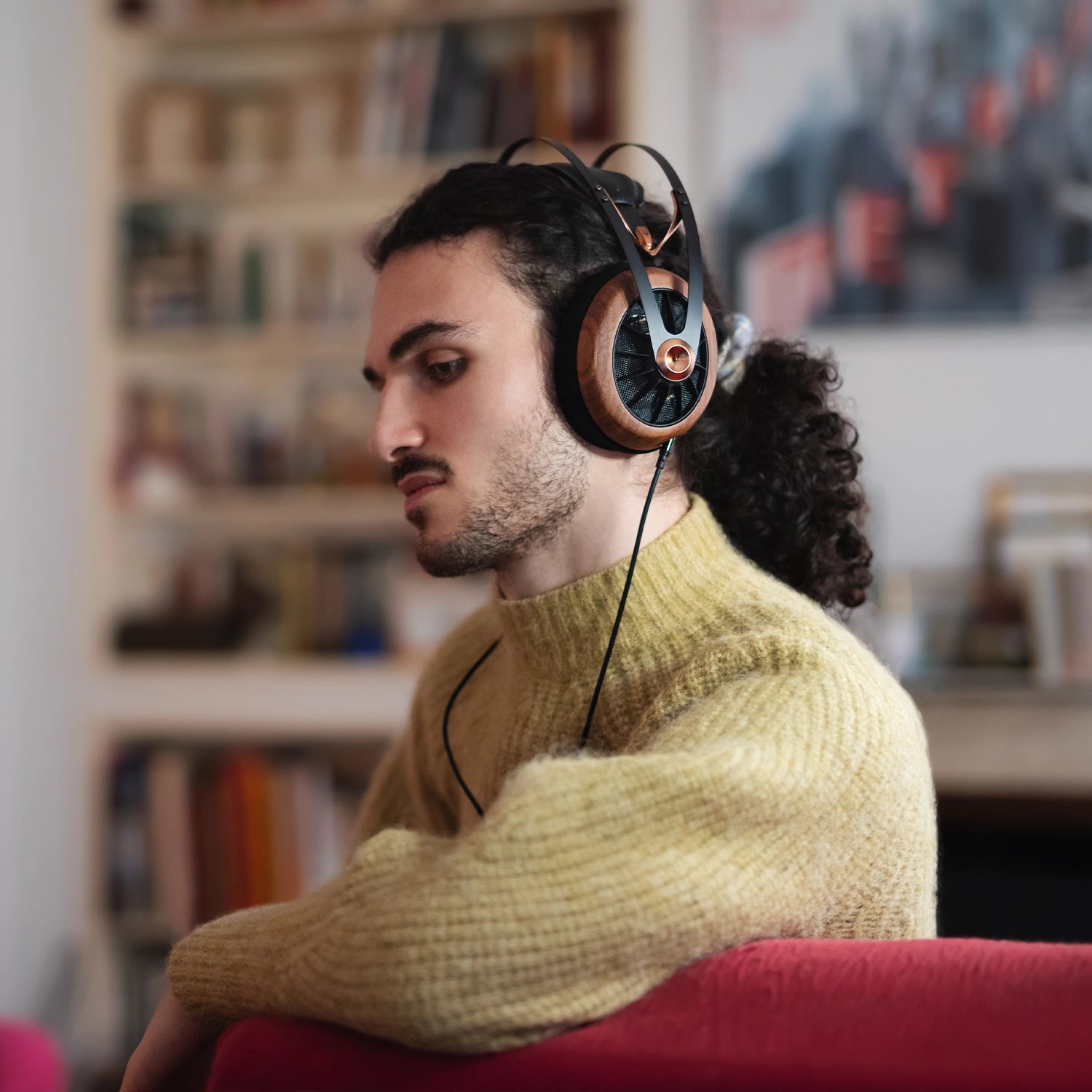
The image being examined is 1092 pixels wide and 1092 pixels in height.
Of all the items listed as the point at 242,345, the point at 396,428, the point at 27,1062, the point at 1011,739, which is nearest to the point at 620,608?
the point at 396,428

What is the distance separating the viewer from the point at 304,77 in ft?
8.90

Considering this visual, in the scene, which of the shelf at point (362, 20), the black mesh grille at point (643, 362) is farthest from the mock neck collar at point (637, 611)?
the shelf at point (362, 20)

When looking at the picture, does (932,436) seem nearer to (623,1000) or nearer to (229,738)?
(229,738)

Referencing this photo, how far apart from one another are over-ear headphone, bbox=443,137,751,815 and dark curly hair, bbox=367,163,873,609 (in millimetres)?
94

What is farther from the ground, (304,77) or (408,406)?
(304,77)

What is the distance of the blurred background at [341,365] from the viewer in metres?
2.29

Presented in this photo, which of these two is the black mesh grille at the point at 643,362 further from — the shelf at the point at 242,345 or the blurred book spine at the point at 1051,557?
the shelf at the point at 242,345

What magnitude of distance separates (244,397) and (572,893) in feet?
7.54

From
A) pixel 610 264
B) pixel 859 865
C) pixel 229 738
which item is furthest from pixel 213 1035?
pixel 229 738

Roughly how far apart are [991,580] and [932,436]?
0.31m

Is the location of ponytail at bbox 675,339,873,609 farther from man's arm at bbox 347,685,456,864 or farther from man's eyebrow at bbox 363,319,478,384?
man's arm at bbox 347,685,456,864

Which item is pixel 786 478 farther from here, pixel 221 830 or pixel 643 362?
pixel 221 830

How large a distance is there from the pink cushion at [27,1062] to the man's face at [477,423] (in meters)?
0.43

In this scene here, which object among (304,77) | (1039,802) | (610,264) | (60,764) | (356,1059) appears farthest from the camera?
(304,77)
